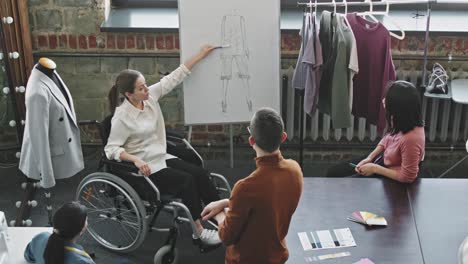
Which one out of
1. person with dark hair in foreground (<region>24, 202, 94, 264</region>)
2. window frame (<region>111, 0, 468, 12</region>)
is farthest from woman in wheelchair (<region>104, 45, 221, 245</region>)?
window frame (<region>111, 0, 468, 12</region>)

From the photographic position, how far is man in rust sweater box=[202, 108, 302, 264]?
8.18ft

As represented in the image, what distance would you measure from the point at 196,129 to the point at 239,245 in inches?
98.0

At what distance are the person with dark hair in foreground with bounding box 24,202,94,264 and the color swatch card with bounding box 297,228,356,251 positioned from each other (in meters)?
0.96

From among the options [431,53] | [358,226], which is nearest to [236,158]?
[431,53]

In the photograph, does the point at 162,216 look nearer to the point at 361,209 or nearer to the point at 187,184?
the point at 187,184

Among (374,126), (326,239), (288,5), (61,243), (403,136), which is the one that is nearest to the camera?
(61,243)

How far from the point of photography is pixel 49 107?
12.0 ft

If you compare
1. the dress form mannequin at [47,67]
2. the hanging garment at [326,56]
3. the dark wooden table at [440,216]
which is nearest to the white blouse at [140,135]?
the dress form mannequin at [47,67]

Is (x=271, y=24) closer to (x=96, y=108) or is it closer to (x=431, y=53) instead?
(x=431, y=53)

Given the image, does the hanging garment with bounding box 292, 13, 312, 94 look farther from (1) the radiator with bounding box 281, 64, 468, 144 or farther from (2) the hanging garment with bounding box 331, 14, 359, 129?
(1) the radiator with bounding box 281, 64, 468, 144

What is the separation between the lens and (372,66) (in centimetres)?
418

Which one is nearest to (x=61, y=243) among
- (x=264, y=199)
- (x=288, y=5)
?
(x=264, y=199)

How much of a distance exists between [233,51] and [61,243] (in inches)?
80.0

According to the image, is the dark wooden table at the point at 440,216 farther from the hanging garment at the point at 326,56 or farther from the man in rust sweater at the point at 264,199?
the hanging garment at the point at 326,56
